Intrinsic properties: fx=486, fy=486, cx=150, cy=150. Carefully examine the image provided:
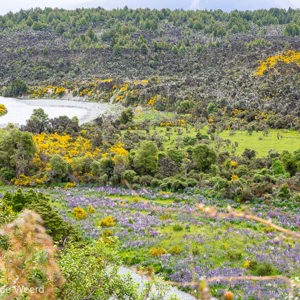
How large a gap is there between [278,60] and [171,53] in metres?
44.2

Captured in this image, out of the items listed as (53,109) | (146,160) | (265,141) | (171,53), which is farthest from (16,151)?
(171,53)

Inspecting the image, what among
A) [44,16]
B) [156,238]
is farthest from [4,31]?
[156,238]

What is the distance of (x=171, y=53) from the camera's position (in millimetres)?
125750

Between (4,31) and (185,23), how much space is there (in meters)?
62.5

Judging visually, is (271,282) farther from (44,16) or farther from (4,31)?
(44,16)

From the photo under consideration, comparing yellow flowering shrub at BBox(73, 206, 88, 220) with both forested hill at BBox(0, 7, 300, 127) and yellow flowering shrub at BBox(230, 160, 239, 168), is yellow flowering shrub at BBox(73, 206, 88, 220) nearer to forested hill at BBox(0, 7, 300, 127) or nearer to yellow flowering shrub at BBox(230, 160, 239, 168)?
yellow flowering shrub at BBox(230, 160, 239, 168)

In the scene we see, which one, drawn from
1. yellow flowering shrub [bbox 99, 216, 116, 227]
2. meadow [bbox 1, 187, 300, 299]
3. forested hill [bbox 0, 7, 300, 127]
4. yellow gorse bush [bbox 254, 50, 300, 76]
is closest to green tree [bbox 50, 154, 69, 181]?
meadow [bbox 1, 187, 300, 299]

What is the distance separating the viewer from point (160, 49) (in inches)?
5123

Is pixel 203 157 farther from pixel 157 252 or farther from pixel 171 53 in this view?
pixel 171 53

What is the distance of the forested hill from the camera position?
80.1 meters

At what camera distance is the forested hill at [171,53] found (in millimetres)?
80125

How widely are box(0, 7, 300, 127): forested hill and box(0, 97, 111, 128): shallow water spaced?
395 inches

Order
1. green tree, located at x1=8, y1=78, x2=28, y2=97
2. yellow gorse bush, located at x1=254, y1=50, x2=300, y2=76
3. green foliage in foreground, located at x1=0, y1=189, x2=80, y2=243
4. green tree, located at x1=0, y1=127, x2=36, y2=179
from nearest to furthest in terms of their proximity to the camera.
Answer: green foliage in foreground, located at x1=0, y1=189, x2=80, y2=243 < green tree, located at x1=0, y1=127, x2=36, y2=179 < yellow gorse bush, located at x1=254, y1=50, x2=300, y2=76 < green tree, located at x1=8, y1=78, x2=28, y2=97

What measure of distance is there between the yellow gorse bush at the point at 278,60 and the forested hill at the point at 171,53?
167 mm
